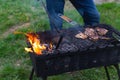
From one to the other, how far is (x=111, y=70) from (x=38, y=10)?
2.66m

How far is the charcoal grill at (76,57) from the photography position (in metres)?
3.30

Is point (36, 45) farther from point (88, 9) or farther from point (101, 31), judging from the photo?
point (88, 9)

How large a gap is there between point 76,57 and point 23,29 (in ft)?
8.66

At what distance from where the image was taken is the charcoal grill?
3303 mm

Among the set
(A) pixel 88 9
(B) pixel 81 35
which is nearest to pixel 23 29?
(A) pixel 88 9

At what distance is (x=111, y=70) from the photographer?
15.4 ft

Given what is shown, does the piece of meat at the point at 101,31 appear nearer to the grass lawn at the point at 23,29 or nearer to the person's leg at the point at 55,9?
the person's leg at the point at 55,9

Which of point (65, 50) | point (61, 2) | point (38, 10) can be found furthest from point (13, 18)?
point (65, 50)

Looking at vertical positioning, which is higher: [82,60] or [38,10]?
[82,60]

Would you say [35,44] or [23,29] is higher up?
[35,44]

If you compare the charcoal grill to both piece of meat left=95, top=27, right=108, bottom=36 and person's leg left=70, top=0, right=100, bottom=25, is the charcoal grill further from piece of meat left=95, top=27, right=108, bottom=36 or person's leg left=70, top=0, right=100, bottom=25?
person's leg left=70, top=0, right=100, bottom=25

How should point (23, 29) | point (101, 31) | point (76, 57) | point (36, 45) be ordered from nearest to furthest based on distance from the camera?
1. point (76, 57)
2. point (36, 45)
3. point (101, 31)
4. point (23, 29)

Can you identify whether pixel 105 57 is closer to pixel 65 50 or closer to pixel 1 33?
pixel 65 50

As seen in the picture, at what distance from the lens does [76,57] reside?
3391 mm
